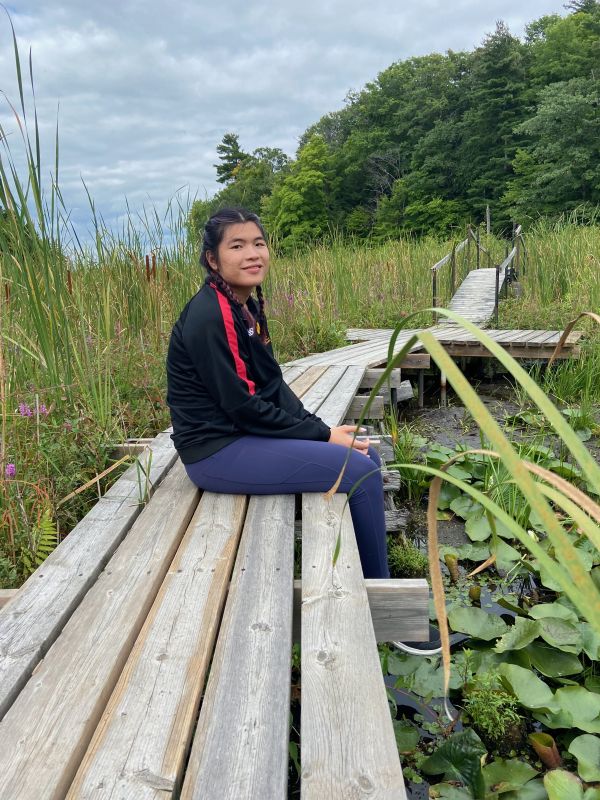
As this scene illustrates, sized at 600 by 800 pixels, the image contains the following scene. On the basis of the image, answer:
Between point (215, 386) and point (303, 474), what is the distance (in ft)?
1.42

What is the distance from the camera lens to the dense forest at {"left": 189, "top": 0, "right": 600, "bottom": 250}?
2284 cm

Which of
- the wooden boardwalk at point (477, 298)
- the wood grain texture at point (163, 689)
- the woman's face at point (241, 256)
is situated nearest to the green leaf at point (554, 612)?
the wood grain texture at point (163, 689)

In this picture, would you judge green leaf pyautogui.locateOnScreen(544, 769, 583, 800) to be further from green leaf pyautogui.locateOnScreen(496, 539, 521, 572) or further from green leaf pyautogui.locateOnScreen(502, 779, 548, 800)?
green leaf pyautogui.locateOnScreen(496, 539, 521, 572)

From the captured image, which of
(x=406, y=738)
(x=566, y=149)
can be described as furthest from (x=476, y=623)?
(x=566, y=149)

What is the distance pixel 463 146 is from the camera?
→ 3070cm

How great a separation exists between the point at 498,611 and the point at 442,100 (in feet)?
120

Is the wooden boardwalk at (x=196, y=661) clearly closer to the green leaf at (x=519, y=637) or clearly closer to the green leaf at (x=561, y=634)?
the green leaf at (x=519, y=637)

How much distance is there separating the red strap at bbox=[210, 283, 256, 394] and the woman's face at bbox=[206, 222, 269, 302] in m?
0.11

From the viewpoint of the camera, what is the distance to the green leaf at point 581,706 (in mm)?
1765

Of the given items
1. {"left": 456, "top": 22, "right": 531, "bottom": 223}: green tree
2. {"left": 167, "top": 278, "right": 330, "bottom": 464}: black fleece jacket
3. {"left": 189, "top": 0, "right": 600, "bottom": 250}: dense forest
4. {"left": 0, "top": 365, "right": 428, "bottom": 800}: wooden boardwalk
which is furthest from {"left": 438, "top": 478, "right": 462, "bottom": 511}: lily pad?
{"left": 456, "top": 22, "right": 531, "bottom": 223}: green tree

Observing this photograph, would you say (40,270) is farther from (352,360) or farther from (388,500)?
(352,360)

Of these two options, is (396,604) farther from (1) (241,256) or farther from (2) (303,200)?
(2) (303,200)

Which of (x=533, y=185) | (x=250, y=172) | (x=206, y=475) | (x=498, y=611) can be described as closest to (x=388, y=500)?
(x=498, y=611)

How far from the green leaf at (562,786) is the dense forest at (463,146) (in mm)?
18604
